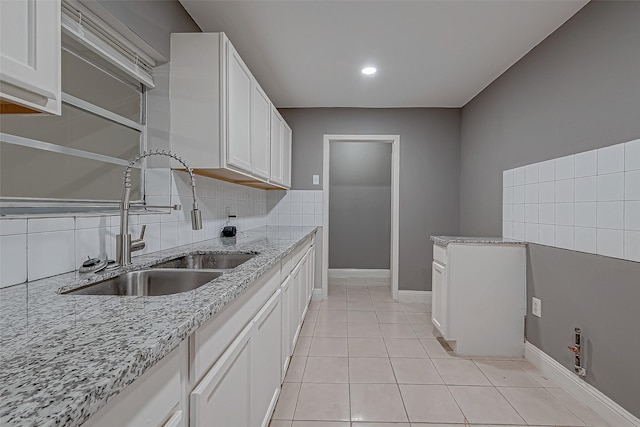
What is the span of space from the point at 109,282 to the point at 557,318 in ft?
8.65

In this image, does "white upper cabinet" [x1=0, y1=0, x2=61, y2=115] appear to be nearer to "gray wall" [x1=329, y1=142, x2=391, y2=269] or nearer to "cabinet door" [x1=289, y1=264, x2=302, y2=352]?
"cabinet door" [x1=289, y1=264, x2=302, y2=352]

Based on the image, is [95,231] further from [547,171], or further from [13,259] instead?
[547,171]

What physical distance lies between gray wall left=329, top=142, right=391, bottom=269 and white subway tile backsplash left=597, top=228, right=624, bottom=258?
3.56 meters

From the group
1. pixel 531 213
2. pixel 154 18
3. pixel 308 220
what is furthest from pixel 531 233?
pixel 154 18

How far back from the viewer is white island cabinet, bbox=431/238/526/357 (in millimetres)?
2566

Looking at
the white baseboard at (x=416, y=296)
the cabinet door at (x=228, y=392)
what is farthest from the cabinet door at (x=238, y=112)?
the white baseboard at (x=416, y=296)

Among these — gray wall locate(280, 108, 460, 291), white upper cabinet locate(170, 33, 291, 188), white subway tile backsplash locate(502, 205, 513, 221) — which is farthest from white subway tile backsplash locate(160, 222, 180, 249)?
white subway tile backsplash locate(502, 205, 513, 221)

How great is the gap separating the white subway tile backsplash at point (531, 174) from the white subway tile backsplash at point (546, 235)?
0.36 m

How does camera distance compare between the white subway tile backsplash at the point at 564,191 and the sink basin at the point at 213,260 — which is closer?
the sink basin at the point at 213,260

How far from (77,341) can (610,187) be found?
241 centimetres

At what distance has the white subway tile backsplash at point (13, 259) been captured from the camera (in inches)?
39.8

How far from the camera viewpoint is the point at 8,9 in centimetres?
66

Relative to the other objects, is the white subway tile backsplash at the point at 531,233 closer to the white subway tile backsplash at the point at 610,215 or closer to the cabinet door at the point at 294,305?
the white subway tile backsplash at the point at 610,215

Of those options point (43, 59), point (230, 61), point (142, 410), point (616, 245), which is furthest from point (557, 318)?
point (43, 59)
